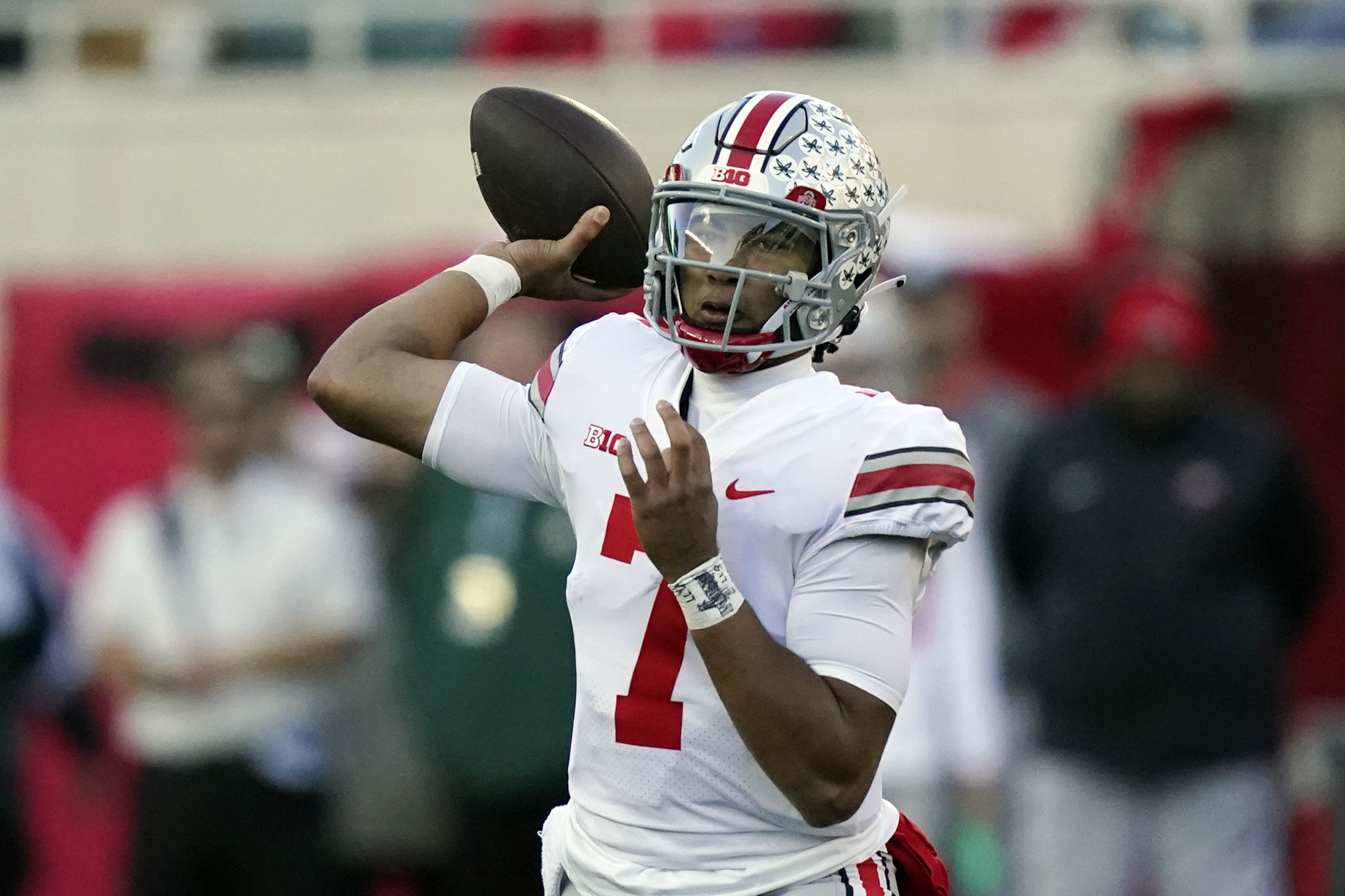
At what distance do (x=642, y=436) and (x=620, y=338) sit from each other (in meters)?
0.42

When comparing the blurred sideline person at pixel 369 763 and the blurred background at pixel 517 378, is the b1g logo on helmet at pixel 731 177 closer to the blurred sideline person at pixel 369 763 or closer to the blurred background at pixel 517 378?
the blurred background at pixel 517 378

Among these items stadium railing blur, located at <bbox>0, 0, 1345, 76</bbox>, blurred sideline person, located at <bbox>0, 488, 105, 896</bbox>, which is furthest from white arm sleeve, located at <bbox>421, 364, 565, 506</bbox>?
stadium railing blur, located at <bbox>0, 0, 1345, 76</bbox>

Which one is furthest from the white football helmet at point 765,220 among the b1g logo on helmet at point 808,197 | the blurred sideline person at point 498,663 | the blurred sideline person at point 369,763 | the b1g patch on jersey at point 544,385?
the blurred sideline person at point 369,763

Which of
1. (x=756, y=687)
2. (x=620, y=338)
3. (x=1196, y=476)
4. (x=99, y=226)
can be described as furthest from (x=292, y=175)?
(x=756, y=687)

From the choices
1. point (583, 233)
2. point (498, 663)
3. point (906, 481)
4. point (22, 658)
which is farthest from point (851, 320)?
point (22, 658)

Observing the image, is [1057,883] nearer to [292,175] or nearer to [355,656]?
[355,656]

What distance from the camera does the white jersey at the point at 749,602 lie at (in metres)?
2.59

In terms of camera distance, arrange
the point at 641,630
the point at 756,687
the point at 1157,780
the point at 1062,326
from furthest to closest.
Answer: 1. the point at 1062,326
2. the point at 1157,780
3. the point at 641,630
4. the point at 756,687

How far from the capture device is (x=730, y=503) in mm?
2609

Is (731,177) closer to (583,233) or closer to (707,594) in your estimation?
(583,233)

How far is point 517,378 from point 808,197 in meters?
2.87

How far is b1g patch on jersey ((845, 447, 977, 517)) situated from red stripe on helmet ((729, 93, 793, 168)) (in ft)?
1.44

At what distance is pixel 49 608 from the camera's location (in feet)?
19.6

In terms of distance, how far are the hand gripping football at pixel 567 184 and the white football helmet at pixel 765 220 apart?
0.88 ft
